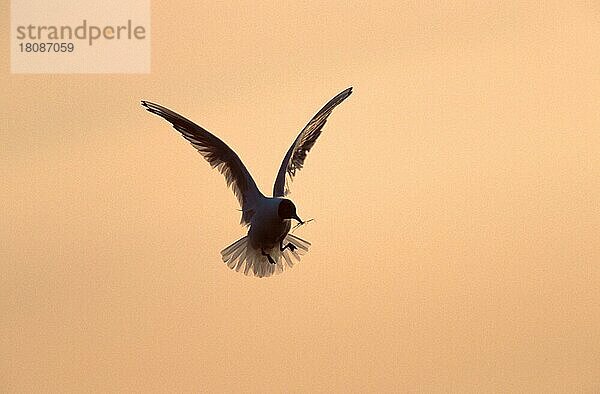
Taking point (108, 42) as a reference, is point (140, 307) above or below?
below

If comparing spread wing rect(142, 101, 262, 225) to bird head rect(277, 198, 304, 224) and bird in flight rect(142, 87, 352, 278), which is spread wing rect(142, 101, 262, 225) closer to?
bird in flight rect(142, 87, 352, 278)

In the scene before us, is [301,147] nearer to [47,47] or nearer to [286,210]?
[286,210]

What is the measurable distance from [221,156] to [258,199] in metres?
0.12

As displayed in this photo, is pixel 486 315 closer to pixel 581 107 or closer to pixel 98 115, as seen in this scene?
pixel 581 107

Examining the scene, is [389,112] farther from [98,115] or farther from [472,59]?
[98,115]

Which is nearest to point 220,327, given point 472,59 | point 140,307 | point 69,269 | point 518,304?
point 140,307

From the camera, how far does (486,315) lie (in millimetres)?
2492

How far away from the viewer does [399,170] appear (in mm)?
2490

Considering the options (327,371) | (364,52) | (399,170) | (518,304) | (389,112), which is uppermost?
(364,52)

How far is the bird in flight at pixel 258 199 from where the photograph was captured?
1.86 metres

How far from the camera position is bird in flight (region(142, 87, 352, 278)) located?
1.86 meters

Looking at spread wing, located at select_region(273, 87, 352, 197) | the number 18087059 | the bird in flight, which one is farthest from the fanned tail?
the number 18087059

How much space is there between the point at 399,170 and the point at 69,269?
896 millimetres

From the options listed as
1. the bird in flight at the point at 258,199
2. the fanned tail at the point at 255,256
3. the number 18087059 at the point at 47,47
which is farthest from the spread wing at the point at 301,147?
the number 18087059 at the point at 47,47
